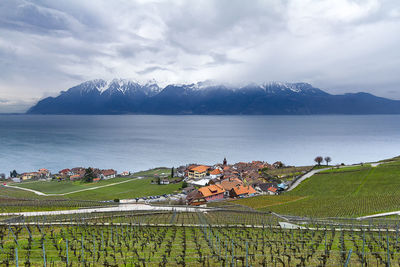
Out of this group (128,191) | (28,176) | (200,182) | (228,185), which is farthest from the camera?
(28,176)

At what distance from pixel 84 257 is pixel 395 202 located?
170ft

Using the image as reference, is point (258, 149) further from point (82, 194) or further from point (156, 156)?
point (82, 194)

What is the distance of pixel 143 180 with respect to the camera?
87812 mm

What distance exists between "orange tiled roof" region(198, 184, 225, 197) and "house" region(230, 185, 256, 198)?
3.10 m

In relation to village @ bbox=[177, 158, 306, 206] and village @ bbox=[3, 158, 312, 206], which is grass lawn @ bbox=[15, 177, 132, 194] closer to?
village @ bbox=[3, 158, 312, 206]

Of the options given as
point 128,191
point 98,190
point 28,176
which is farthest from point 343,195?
point 28,176

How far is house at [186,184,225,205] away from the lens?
Result: 198ft

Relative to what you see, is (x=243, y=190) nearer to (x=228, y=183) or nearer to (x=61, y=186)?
(x=228, y=183)

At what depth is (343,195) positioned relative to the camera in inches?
2219

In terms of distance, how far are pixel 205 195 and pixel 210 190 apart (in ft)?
10.6

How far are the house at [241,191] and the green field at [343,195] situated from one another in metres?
5.57

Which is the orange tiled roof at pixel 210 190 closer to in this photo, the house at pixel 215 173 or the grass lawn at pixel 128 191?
the grass lawn at pixel 128 191

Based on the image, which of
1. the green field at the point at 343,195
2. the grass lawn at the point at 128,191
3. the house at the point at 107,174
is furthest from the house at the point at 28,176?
the green field at the point at 343,195

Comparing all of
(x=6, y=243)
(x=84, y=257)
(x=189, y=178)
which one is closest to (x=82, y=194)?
(x=189, y=178)
